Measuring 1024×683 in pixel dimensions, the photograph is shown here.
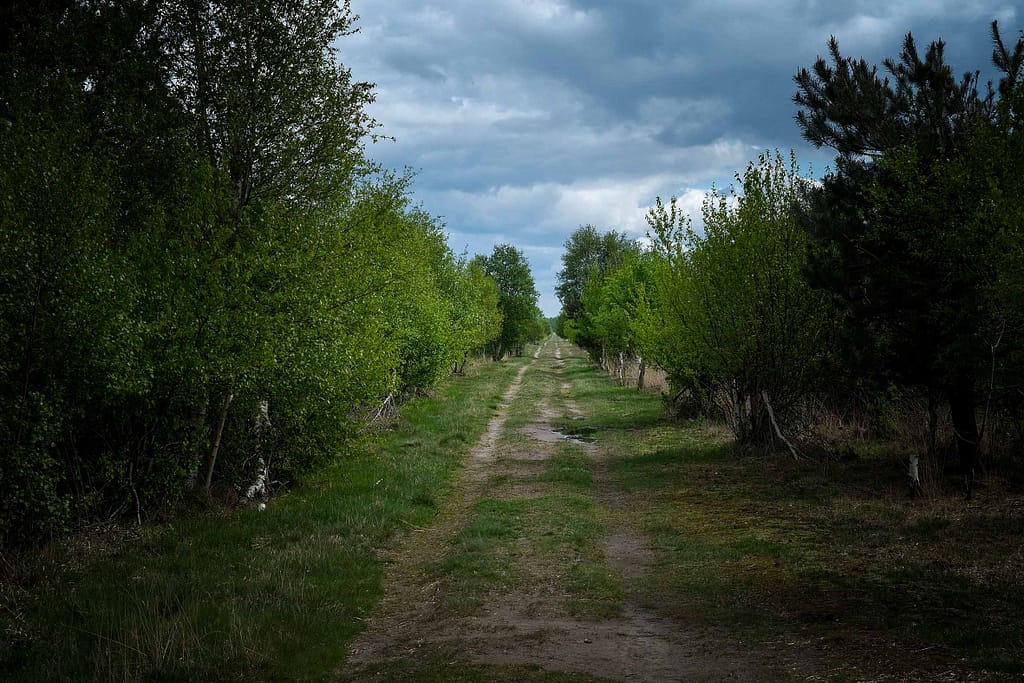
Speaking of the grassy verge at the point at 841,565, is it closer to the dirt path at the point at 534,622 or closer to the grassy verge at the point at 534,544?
the dirt path at the point at 534,622

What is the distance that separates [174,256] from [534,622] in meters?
7.93

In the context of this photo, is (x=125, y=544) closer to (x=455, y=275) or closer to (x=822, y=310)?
(x=822, y=310)

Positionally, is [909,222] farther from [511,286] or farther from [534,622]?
[511,286]

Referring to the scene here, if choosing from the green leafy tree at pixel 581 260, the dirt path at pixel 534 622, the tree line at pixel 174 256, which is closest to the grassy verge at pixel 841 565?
the dirt path at pixel 534 622

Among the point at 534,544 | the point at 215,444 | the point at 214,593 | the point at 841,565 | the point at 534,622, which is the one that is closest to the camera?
the point at 534,622

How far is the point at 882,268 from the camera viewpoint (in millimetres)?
12617

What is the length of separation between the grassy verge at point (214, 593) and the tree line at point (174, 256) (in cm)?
105

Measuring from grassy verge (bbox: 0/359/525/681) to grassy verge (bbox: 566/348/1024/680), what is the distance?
3.80m

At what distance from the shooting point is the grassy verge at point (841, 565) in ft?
21.2

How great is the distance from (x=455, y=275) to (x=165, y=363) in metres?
26.6

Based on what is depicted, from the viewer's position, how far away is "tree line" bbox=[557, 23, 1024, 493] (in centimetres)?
1130

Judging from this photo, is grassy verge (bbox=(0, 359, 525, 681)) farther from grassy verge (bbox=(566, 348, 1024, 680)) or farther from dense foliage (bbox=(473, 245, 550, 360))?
dense foliage (bbox=(473, 245, 550, 360))

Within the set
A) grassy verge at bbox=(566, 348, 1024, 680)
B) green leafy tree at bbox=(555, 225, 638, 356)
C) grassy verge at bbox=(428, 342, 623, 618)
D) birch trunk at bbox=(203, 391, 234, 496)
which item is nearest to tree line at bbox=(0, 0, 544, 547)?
birch trunk at bbox=(203, 391, 234, 496)

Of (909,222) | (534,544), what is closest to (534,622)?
(534,544)
